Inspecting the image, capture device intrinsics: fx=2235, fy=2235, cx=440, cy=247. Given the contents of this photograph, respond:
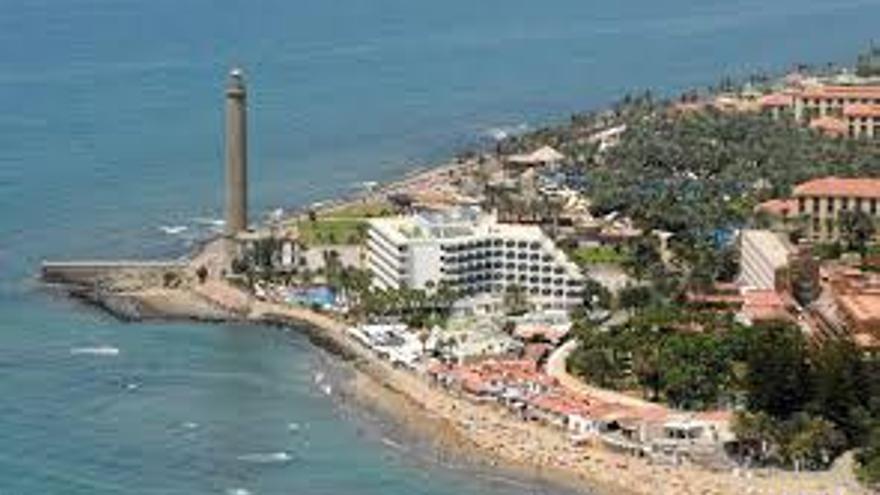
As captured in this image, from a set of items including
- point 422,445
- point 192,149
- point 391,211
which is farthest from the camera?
point 192,149

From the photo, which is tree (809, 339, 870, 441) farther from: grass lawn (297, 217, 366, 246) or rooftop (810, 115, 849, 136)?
rooftop (810, 115, 849, 136)

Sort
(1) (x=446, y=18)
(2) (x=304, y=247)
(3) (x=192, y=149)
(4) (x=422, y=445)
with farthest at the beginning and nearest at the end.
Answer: (1) (x=446, y=18)
(3) (x=192, y=149)
(2) (x=304, y=247)
(4) (x=422, y=445)

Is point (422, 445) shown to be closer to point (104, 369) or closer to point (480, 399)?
point (480, 399)

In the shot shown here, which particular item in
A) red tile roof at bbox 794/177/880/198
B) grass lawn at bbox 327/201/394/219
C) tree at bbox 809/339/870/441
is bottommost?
tree at bbox 809/339/870/441

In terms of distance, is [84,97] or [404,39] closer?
[84,97]

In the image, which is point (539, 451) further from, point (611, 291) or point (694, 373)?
point (611, 291)

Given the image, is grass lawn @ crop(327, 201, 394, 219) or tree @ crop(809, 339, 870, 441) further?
grass lawn @ crop(327, 201, 394, 219)

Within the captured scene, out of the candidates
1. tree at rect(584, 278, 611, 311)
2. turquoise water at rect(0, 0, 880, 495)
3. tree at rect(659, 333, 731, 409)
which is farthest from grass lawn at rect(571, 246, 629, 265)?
tree at rect(659, 333, 731, 409)

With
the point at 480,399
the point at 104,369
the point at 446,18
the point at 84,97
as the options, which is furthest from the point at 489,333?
the point at 446,18
